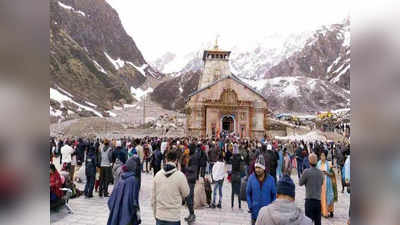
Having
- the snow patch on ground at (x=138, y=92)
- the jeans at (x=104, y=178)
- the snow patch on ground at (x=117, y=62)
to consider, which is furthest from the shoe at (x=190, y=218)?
the snow patch on ground at (x=117, y=62)

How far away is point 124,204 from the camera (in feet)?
13.8

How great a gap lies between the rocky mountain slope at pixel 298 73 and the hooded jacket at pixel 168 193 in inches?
3000

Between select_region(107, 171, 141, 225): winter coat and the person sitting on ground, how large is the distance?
233 centimetres

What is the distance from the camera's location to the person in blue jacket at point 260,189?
4.34 meters

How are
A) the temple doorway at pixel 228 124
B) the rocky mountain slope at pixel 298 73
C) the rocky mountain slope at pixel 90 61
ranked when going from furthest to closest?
the rocky mountain slope at pixel 298 73, the rocky mountain slope at pixel 90 61, the temple doorway at pixel 228 124

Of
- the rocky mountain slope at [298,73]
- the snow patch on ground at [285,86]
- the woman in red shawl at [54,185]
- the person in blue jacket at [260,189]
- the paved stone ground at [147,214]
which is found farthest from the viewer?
the snow patch on ground at [285,86]

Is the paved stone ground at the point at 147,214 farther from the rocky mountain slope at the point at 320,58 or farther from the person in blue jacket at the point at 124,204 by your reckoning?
the rocky mountain slope at the point at 320,58

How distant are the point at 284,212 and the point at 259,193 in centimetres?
204

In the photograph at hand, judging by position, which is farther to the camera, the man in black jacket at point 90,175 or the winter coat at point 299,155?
the winter coat at point 299,155

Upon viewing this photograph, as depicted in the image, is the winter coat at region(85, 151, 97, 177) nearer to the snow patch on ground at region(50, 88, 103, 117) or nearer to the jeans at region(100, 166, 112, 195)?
the jeans at region(100, 166, 112, 195)

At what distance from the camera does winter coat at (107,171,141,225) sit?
416cm

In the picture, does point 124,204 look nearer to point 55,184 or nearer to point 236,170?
point 55,184
